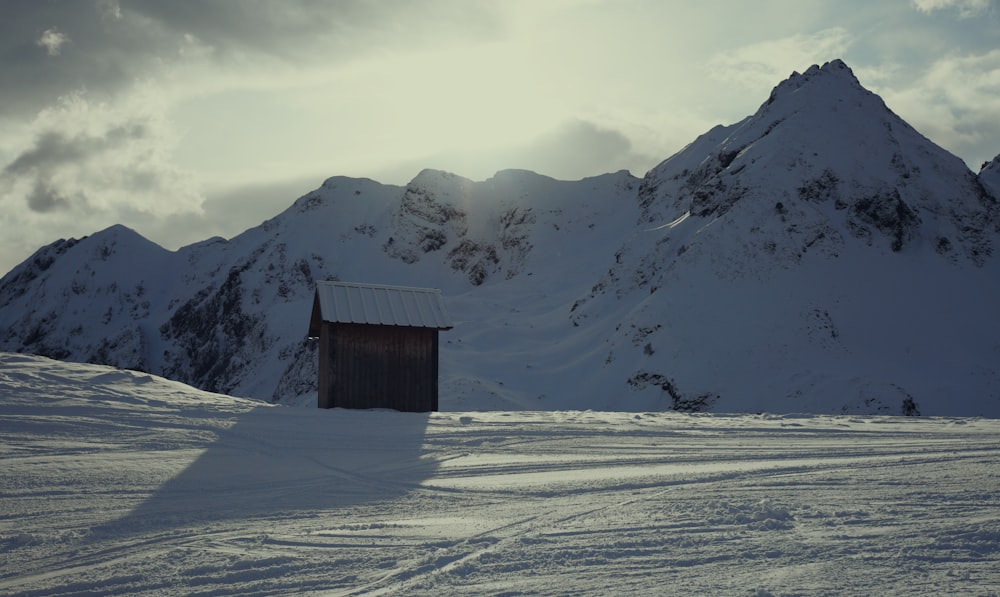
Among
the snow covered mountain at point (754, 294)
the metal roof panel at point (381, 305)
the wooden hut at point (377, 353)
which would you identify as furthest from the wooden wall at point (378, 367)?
the snow covered mountain at point (754, 294)

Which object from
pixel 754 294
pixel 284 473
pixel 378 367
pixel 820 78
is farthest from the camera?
pixel 820 78

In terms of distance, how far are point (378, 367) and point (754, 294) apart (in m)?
19.6

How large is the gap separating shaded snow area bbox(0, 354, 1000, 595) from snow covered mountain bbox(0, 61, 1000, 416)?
15636 millimetres

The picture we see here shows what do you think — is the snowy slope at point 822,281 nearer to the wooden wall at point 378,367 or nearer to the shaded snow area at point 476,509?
the wooden wall at point 378,367

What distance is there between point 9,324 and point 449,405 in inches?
3404

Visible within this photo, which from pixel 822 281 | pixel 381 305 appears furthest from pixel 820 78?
pixel 381 305

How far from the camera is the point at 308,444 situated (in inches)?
549

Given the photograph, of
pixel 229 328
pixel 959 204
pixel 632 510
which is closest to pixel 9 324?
pixel 229 328

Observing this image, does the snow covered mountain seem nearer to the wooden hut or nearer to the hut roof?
the hut roof

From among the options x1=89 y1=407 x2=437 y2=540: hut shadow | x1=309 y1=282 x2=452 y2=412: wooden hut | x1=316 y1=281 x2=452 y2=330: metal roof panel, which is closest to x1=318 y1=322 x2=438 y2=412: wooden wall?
x1=309 y1=282 x2=452 y2=412: wooden hut

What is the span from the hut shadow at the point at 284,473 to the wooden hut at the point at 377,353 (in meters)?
5.20

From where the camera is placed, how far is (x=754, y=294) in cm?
3516

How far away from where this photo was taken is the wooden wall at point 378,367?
883 inches

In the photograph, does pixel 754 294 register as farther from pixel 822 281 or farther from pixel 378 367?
pixel 378 367
